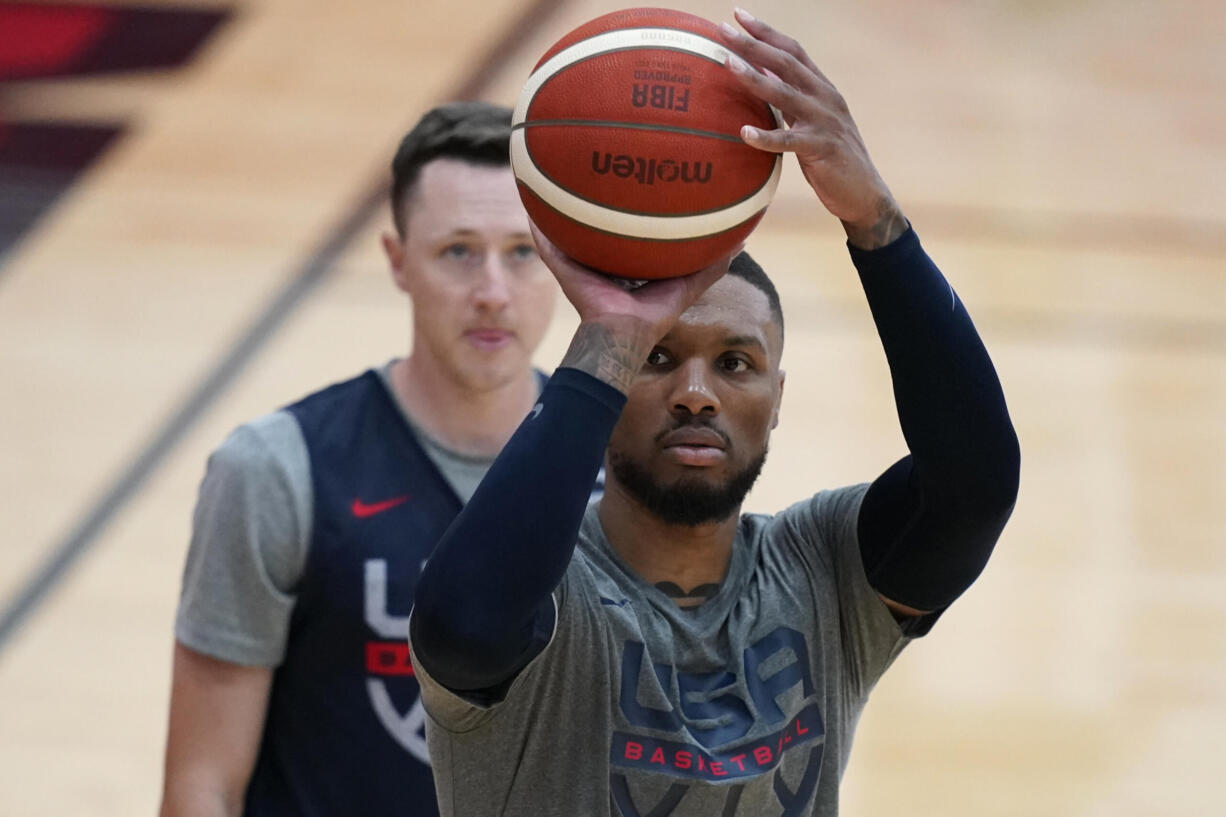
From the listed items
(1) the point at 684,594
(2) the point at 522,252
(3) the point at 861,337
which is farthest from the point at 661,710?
(3) the point at 861,337

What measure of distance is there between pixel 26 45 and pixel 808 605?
645 cm

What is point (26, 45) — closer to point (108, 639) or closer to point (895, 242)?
point (108, 639)

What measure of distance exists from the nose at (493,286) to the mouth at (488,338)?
0.18ft

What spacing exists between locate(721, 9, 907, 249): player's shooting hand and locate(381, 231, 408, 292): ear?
1.35m

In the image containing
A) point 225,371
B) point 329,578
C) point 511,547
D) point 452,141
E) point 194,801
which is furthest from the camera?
point 225,371

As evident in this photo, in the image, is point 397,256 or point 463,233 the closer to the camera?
point 463,233

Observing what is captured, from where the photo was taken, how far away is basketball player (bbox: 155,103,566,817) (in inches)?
107

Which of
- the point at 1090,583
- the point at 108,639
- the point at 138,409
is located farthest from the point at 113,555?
the point at 1090,583

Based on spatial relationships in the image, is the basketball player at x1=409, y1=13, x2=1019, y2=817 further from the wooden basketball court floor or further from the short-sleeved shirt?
the wooden basketball court floor

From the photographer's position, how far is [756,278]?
216 cm

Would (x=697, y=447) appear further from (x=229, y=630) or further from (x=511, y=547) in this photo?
(x=229, y=630)

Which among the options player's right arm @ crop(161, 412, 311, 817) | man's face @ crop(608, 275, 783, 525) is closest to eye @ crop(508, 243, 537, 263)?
player's right arm @ crop(161, 412, 311, 817)

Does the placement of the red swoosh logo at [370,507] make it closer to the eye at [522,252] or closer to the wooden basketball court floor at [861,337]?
the eye at [522,252]

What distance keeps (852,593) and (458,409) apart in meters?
1.13
